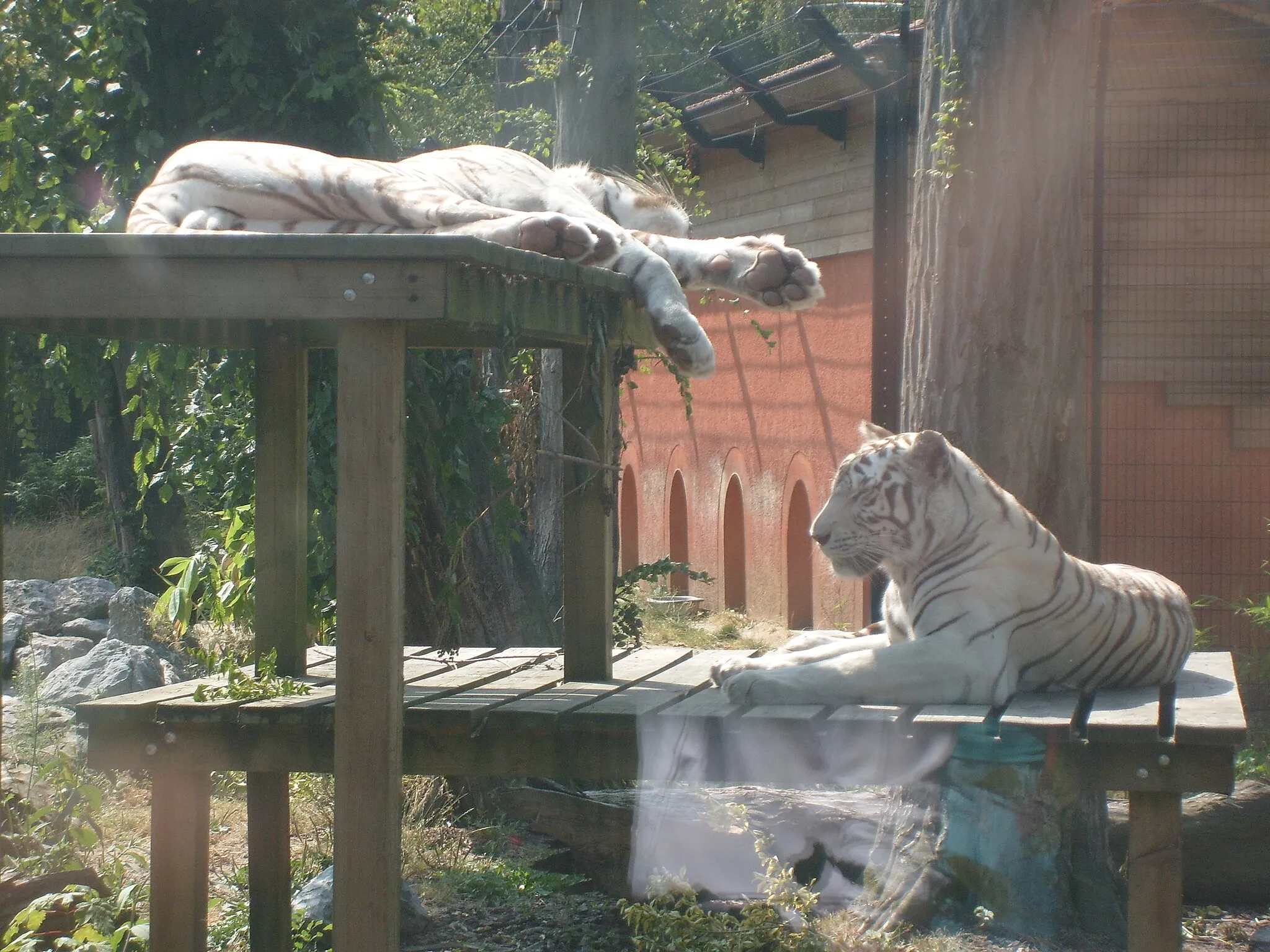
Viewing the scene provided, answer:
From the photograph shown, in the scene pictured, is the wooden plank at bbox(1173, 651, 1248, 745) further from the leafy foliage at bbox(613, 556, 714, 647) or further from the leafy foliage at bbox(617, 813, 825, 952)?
the leafy foliage at bbox(613, 556, 714, 647)

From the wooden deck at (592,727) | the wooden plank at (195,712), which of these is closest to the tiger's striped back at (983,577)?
the wooden deck at (592,727)

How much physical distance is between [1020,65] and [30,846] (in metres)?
4.52

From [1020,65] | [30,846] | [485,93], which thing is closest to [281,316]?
[1020,65]

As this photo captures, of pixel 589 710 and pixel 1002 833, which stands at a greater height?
pixel 589 710

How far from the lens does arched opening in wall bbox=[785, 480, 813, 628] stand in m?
9.75

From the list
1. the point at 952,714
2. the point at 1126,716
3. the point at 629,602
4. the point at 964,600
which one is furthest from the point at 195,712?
the point at 629,602

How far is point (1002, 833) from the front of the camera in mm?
4297

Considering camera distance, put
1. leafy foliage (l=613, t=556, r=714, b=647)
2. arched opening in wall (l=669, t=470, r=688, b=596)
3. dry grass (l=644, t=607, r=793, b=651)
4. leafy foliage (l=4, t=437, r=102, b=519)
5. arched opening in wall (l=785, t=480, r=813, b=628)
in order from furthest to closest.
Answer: leafy foliage (l=4, t=437, r=102, b=519) → arched opening in wall (l=669, t=470, r=688, b=596) → arched opening in wall (l=785, t=480, r=813, b=628) → dry grass (l=644, t=607, r=793, b=651) → leafy foliage (l=613, t=556, r=714, b=647)

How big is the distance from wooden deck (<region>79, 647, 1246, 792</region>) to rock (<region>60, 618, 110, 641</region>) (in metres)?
4.95

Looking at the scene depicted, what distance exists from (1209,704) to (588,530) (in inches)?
64.4

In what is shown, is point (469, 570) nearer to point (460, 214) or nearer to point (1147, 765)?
point (460, 214)

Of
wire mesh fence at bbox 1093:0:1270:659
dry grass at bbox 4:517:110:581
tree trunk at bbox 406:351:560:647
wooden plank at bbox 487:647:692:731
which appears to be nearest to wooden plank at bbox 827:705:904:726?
wooden plank at bbox 487:647:692:731

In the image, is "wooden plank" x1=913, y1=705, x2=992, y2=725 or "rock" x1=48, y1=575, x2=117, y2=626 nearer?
"wooden plank" x1=913, y1=705, x2=992, y2=725

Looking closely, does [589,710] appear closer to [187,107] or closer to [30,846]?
[30,846]
